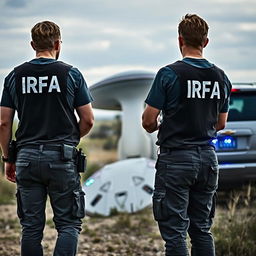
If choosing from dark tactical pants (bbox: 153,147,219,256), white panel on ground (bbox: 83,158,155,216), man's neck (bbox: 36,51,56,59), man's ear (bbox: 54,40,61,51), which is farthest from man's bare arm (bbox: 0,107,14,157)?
white panel on ground (bbox: 83,158,155,216)

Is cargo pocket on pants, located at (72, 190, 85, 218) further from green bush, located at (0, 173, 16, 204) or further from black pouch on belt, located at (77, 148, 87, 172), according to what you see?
green bush, located at (0, 173, 16, 204)

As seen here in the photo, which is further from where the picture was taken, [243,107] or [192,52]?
[243,107]

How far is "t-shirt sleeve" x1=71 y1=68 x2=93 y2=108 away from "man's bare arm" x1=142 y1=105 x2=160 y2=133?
47 centimetres

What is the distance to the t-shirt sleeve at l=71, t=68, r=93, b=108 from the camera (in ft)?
20.0

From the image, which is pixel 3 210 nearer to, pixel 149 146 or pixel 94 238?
pixel 149 146

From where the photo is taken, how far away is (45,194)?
616 centimetres

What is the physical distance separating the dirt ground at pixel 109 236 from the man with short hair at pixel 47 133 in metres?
2.76

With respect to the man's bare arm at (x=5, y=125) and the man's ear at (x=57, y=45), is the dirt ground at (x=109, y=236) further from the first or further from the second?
the man's ear at (x=57, y=45)

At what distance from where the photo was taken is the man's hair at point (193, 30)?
19.3ft

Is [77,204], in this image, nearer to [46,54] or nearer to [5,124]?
[5,124]

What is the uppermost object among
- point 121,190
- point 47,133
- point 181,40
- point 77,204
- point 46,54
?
point 181,40

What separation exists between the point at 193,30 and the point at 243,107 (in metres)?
4.83

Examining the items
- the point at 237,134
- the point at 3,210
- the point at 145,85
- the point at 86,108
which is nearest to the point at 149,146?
the point at 145,85

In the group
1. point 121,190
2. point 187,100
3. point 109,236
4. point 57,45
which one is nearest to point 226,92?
point 187,100
